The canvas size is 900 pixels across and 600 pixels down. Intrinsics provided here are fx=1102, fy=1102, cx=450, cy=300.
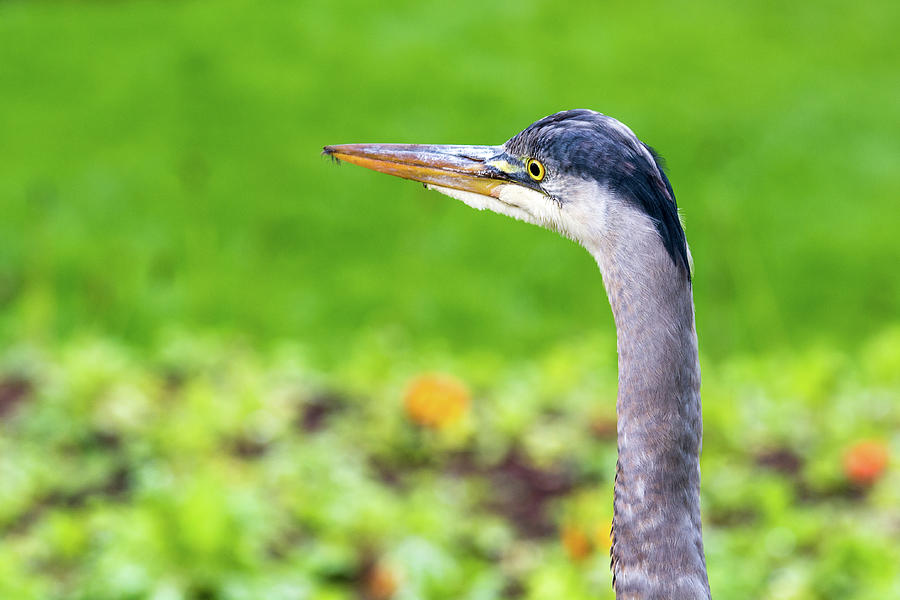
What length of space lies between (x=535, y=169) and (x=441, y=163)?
0.80ft

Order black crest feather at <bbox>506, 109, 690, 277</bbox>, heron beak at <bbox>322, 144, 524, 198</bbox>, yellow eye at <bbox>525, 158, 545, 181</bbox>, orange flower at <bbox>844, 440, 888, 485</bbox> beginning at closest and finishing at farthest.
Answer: black crest feather at <bbox>506, 109, 690, 277</bbox> < yellow eye at <bbox>525, 158, 545, 181</bbox> < heron beak at <bbox>322, 144, 524, 198</bbox> < orange flower at <bbox>844, 440, 888, 485</bbox>

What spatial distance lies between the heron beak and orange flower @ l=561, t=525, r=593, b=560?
1717mm

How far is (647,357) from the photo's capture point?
224 centimetres

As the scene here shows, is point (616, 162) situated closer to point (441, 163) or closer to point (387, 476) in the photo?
point (441, 163)

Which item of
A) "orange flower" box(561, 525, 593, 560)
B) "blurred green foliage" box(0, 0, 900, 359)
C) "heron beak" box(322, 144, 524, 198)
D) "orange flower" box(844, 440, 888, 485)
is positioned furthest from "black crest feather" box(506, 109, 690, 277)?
"blurred green foliage" box(0, 0, 900, 359)

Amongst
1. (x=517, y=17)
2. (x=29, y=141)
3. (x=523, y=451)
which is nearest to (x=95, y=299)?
(x=29, y=141)

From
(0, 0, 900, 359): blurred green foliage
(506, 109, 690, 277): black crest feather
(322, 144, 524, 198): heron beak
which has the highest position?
(0, 0, 900, 359): blurred green foliage

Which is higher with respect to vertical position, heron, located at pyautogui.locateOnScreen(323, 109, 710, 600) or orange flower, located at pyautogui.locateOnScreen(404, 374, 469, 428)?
orange flower, located at pyautogui.locateOnScreen(404, 374, 469, 428)

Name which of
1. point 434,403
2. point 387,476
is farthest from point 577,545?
point 434,403

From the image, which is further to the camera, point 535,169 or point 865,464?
point 865,464

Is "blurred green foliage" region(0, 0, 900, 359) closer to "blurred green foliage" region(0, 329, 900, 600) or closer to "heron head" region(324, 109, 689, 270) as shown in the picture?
"blurred green foliage" region(0, 329, 900, 600)

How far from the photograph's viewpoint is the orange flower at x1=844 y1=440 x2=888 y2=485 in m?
4.27

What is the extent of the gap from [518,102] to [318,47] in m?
1.78

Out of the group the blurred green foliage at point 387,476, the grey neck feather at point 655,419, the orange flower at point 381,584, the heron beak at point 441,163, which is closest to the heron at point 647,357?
the grey neck feather at point 655,419
